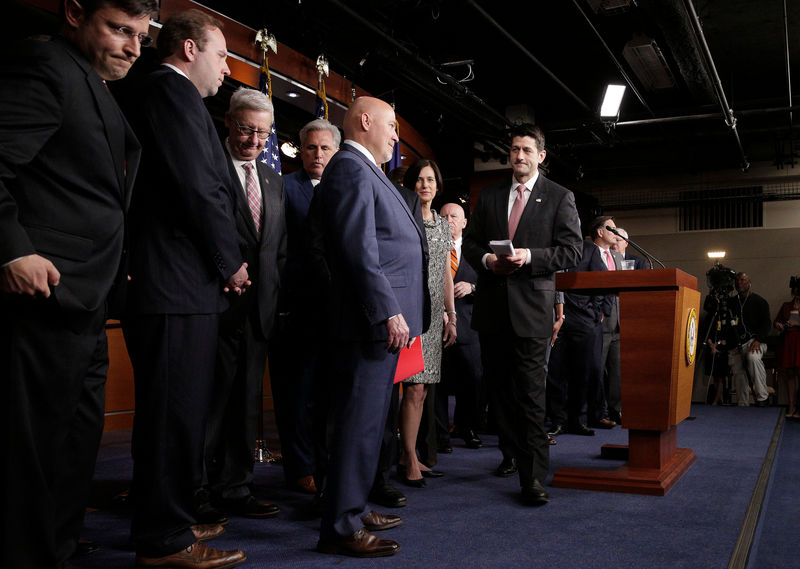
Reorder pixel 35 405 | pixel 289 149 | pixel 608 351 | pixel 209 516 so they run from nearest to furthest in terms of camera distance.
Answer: pixel 35 405 < pixel 209 516 < pixel 608 351 < pixel 289 149

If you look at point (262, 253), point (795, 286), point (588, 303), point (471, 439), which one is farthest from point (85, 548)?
point (795, 286)

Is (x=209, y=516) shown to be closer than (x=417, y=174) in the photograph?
Yes

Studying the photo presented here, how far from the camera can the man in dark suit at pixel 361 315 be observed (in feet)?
6.47

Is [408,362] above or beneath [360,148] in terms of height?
beneath

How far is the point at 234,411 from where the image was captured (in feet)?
8.39

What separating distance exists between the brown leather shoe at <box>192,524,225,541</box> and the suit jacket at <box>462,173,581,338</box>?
140cm

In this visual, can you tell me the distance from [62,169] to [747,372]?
30.3ft

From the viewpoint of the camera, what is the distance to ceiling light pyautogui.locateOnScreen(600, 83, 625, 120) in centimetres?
819

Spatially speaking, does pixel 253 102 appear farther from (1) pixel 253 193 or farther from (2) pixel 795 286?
(2) pixel 795 286

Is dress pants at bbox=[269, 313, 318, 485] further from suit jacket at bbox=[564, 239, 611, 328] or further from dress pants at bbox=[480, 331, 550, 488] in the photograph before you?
suit jacket at bbox=[564, 239, 611, 328]

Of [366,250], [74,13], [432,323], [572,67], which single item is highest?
[572,67]

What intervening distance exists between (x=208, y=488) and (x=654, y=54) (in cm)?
750

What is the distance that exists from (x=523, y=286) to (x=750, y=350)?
23.8 feet

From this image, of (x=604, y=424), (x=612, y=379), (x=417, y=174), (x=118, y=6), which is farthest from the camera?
(x=612, y=379)
